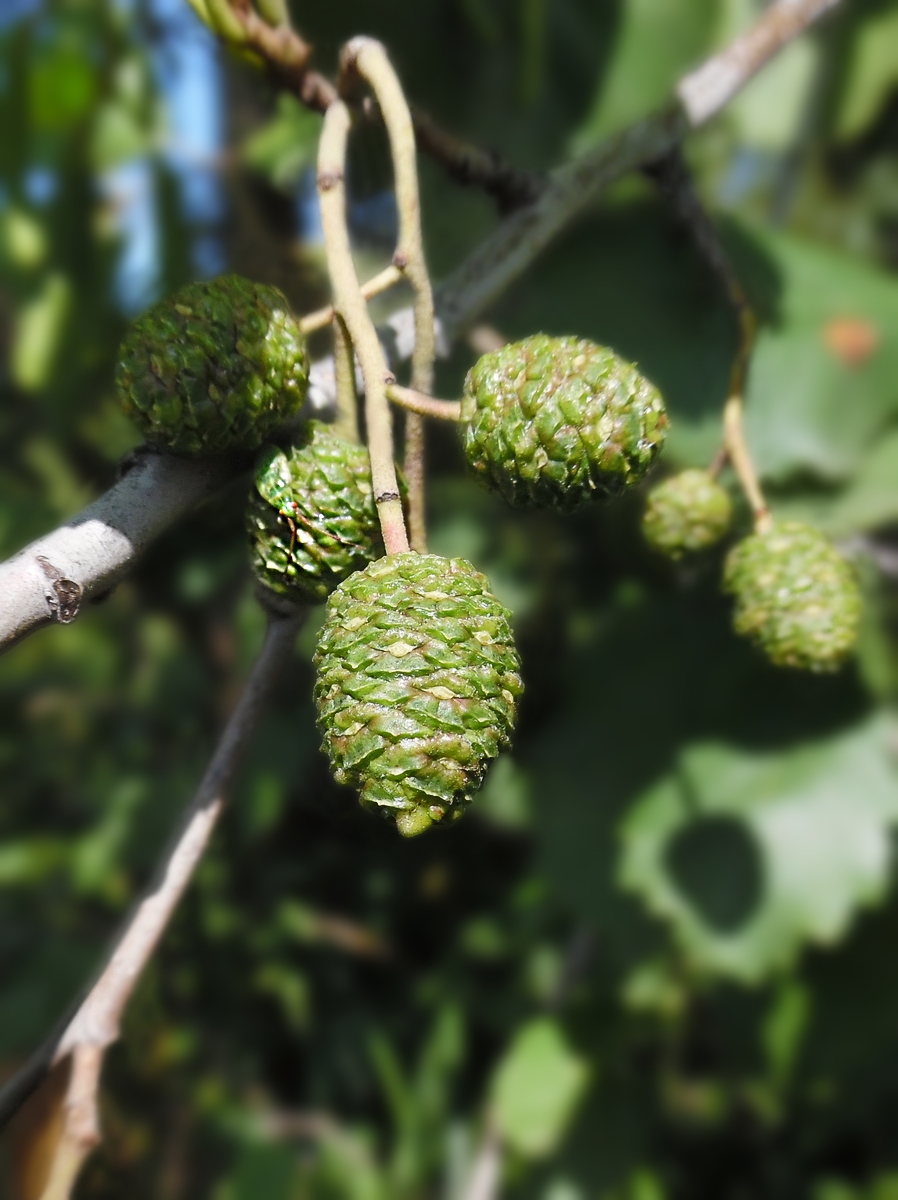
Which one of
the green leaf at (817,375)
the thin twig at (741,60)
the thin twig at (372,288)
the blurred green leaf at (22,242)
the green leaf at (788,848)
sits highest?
the blurred green leaf at (22,242)

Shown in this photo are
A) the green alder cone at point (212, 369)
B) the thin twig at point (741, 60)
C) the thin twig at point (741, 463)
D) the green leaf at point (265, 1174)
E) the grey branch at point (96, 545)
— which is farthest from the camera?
the green leaf at point (265, 1174)

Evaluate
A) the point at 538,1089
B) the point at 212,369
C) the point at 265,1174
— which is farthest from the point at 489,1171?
the point at 212,369

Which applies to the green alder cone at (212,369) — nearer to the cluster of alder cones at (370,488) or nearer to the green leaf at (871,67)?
the cluster of alder cones at (370,488)

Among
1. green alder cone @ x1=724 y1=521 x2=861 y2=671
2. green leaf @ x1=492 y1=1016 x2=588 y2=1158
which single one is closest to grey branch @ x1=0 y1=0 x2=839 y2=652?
green alder cone @ x1=724 y1=521 x2=861 y2=671

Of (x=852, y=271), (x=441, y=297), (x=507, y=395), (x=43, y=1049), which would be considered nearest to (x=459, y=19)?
(x=852, y=271)

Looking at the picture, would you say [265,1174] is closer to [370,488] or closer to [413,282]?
[370,488]

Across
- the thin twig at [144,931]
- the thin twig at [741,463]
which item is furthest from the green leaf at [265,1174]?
the thin twig at [741,463]
